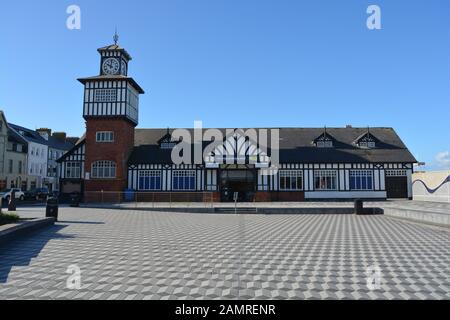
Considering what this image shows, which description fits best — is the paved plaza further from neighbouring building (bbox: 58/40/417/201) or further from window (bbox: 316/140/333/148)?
window (bbox: 316/140/333/148)

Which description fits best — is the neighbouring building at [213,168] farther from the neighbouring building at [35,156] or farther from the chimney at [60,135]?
the chimney at [60,135]

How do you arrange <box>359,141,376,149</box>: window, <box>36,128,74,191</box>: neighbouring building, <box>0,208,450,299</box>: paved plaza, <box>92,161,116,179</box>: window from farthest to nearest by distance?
<box>36,128,74,191</box>: neighbouring building
<box>359,141,376,149</box>: window
<box>92,161,116,179</box>: window
<box>0,208,450,299</box>: paved plaza

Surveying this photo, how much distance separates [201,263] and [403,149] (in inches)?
1178

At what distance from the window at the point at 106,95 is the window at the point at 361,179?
21.6m

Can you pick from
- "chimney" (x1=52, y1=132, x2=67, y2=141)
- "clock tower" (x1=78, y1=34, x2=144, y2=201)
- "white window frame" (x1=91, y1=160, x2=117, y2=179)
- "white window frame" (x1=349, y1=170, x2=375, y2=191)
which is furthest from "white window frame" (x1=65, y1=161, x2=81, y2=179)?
"chimney" (x1=52, y1=132, x2=67, y2=141)

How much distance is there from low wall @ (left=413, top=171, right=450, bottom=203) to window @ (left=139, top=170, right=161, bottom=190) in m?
21.1

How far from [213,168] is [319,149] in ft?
32.5

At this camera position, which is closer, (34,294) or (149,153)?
(34,294)

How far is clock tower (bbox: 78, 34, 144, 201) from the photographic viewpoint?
3064cm

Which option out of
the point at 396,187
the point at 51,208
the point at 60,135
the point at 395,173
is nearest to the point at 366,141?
the point at 395,173

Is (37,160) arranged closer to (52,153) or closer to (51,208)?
(52,153)
